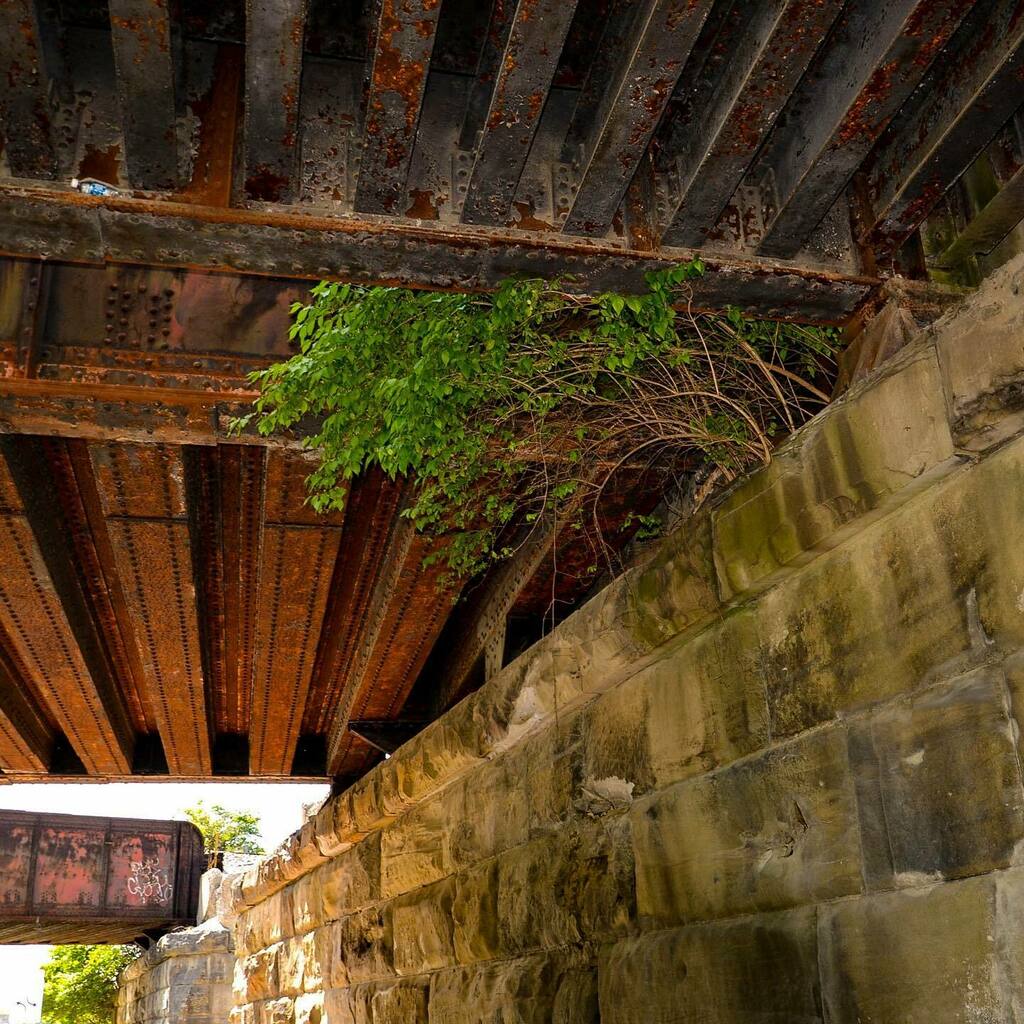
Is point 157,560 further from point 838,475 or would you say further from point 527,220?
point 838,475

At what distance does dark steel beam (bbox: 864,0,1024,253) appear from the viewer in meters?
3.45

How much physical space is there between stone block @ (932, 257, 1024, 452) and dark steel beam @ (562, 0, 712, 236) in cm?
128

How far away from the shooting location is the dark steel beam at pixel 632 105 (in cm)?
316

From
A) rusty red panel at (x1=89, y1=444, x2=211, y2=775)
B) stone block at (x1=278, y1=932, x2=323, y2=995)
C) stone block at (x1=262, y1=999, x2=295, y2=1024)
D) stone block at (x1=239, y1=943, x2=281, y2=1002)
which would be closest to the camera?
rusty red panel at (x1=89, y1=444, x2=211, y2=775)

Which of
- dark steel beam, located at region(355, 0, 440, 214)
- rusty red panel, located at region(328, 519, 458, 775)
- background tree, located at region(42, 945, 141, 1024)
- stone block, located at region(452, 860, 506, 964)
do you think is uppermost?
dark steel beam, located at region(355, 0, 440, 214)

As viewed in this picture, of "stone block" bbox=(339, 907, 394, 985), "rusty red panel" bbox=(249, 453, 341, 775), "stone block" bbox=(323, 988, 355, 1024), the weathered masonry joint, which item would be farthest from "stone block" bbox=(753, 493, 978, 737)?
"stone block" bbox=(323, 988, 355, 1024)

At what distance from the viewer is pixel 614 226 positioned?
161 inches

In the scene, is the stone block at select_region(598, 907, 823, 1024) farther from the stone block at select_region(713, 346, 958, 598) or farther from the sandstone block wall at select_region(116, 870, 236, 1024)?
the sandstone block wall at select_region(116, 870, 236, 1024)

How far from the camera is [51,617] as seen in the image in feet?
24.2

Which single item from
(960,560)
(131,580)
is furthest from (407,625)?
(960,560)

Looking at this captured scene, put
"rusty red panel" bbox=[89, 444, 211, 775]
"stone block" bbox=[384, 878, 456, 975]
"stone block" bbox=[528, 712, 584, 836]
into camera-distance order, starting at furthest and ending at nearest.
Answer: "stone block" bbox=[384, 878, 456, 975] < "rusty red panel" bbox=[89, 444, 211, 775] < "stone block" bbox=[528, 712, 584, 836]

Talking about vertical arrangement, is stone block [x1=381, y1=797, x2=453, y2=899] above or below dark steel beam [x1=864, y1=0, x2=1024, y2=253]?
below

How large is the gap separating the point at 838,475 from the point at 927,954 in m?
1.34

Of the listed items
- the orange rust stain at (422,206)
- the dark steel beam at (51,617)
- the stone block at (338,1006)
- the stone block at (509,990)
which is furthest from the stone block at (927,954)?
the stone block at (338,1006)
